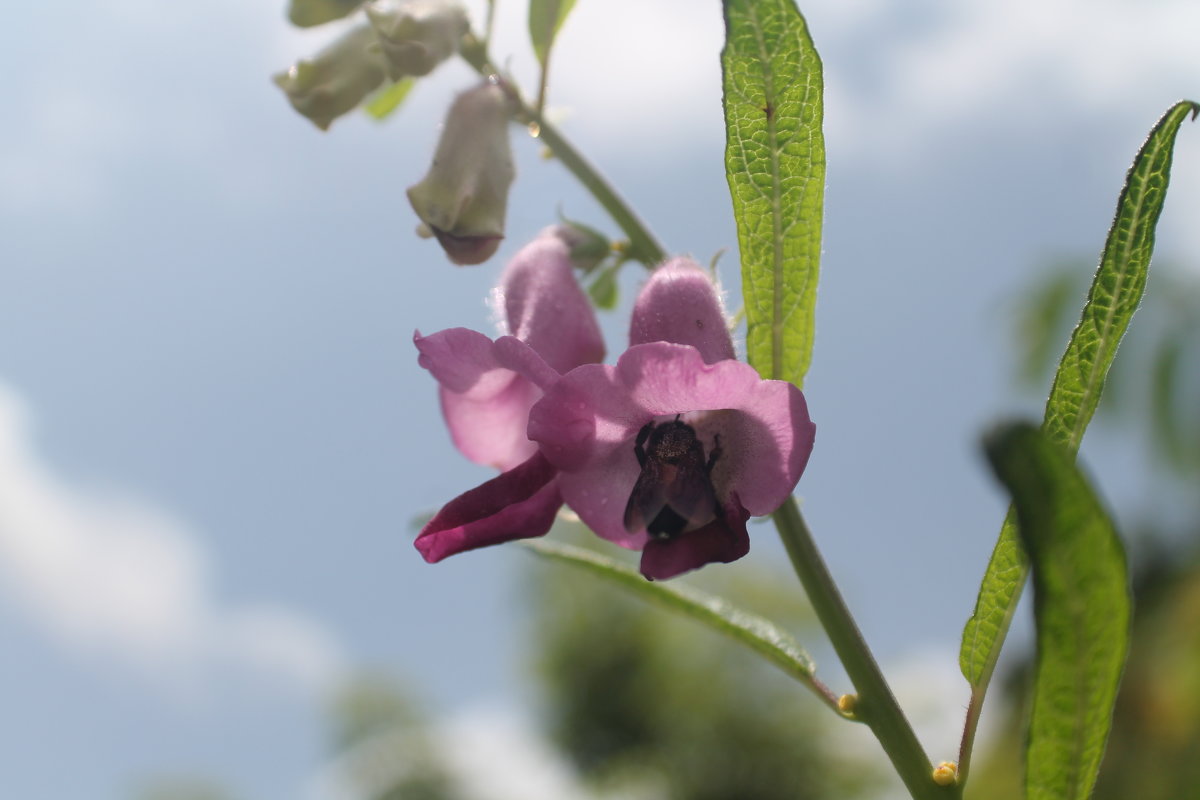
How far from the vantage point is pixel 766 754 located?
1708 cm

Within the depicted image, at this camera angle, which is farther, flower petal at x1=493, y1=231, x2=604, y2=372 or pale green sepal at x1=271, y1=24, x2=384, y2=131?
pale green sepal at x1=271, y1=24, x2=384, y2=131

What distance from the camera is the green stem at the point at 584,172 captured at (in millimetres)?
1291

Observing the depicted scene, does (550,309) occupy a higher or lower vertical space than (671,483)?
higher

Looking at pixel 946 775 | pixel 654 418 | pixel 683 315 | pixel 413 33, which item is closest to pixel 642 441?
pixel 654 418

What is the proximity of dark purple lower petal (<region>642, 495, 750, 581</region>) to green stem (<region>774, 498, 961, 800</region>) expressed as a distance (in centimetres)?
11

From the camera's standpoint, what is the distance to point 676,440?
1.03 m

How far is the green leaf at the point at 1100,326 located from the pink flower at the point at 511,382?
0.44 metres

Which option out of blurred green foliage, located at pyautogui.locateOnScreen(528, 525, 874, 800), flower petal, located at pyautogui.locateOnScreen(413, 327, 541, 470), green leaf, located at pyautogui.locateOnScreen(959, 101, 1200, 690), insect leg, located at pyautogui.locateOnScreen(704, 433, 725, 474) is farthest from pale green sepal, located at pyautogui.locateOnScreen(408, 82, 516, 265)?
blurred green foliage, located at pyautogui.locateOnScreen(528, 525, 874, 800)

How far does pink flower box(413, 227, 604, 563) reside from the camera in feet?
3.12

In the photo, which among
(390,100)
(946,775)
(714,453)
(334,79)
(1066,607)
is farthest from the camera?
(390,100)

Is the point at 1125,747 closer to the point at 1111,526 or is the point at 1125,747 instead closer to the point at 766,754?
the point at 766,754

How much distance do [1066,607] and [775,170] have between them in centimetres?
51

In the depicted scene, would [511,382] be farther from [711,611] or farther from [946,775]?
[946,775]

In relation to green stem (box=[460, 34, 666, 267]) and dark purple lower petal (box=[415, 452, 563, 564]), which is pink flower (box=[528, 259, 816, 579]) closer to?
dark purple lower petal (box=[415, 452, 563, 564])
